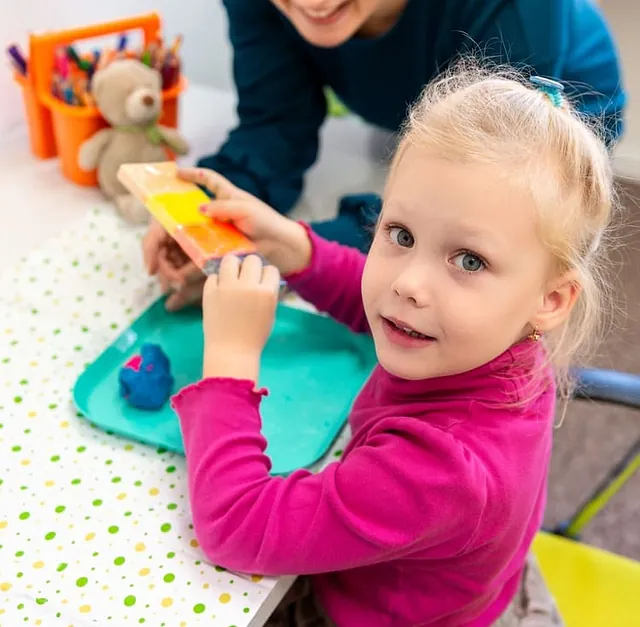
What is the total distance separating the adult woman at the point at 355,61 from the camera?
0.79 meters

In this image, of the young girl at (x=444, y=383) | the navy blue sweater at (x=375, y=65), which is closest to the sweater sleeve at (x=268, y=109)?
the navy blue sweater at (x=375, y=65)

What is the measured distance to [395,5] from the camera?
860 mm

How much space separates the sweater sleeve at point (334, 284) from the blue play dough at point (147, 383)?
15cm

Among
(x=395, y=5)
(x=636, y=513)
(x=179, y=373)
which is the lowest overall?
(x=636, y=513)

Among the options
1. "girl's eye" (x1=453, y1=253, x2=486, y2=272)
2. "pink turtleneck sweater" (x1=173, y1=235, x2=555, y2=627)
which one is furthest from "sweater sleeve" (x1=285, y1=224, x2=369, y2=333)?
"girl's eye" (x1=453, y1=253, x2=486, y2=272)

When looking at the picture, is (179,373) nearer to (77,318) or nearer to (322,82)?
(77,318)

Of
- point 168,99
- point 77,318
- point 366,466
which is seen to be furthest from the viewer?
point 168,99

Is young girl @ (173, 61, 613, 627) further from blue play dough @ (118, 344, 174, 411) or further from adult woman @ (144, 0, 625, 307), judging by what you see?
adult woman @ (144, 0, 625, 307)

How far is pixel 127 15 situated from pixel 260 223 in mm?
649

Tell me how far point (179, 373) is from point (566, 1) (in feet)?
1.73

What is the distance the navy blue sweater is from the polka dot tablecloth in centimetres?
28

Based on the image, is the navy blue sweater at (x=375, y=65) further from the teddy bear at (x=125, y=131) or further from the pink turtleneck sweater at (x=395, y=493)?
the pink turtleneck sweater at (x=395, y=493)

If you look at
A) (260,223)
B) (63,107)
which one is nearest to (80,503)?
(260,223)

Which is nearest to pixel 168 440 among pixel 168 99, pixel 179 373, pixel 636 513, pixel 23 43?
pixel 179 373
